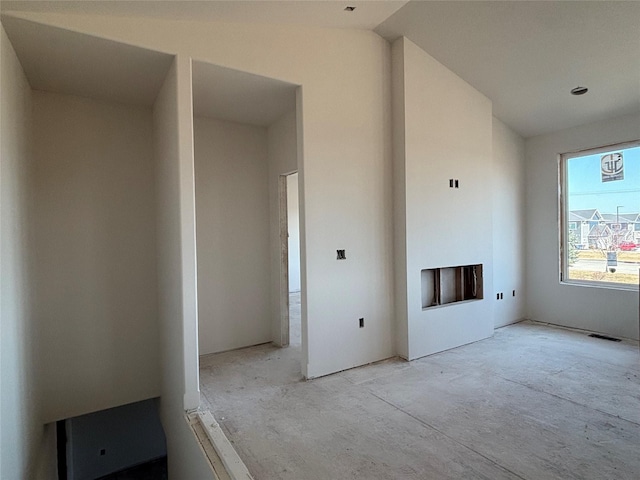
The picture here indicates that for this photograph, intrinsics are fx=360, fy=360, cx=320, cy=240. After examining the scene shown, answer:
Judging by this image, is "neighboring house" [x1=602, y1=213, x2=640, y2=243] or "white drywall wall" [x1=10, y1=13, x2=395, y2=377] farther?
"white drywall wall" [x1=10, y1=13, x2=395, y2=377]

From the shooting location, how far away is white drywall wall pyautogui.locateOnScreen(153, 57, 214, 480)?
286 centimetres

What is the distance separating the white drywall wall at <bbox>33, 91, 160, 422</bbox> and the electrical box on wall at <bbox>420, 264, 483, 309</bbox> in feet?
10.3

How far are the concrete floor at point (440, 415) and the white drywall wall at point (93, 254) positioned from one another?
923 millimetres

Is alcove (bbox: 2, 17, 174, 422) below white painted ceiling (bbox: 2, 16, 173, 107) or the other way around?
below

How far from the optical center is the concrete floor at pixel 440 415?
7.16 feet

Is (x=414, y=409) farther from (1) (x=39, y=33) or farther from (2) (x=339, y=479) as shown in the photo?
(1) (x=39, y=33)

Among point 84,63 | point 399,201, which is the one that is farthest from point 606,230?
point 84,63

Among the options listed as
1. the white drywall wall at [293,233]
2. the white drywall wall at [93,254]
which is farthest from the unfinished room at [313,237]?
the white drywall wall at [293,233]

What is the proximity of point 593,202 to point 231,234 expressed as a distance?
4.30m

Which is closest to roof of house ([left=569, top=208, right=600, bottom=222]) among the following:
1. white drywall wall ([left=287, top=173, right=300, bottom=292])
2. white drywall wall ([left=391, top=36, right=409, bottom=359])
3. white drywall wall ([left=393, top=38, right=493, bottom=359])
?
white drywall wall ([left=393, top=38, right=493, bottom=359])

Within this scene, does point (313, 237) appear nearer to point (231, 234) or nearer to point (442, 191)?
point (231, 234)

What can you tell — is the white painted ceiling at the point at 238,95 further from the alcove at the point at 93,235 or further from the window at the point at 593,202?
the window at the point at 593,202

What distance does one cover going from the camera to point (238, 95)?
11.9ft

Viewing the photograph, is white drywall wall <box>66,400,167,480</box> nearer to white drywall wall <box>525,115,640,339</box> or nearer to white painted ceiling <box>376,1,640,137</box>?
white painted ceiling <box>376,1,640,137</box>
